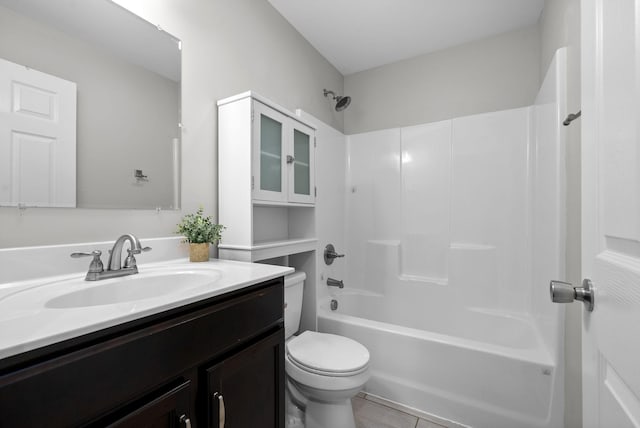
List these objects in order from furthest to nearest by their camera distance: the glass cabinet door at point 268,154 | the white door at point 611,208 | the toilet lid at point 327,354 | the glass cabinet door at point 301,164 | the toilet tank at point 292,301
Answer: the glass cabinet door at point 301,164, the toilet tank at point 292,301, the glass cabinet door at point 268,154, the toilet lid at point 327,354, the white door at point 611,208

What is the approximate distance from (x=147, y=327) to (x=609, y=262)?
0.91 m

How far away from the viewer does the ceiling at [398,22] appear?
189cm

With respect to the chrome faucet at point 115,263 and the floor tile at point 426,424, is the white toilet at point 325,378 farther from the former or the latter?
the chrome faucet at point 115,263

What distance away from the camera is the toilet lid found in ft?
4.17

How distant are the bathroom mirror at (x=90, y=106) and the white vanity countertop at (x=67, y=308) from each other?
11.9 inches

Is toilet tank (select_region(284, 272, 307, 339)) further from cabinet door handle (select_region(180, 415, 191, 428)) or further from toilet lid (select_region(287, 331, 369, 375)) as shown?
cabinet door handle (select_region(180, 415, 191, 428))

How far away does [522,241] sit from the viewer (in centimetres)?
200

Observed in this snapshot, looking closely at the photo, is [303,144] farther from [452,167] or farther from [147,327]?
[147,327]

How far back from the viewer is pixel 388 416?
1548 millimetres

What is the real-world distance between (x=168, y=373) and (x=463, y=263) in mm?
2105

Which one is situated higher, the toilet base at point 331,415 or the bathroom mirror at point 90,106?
the bathroom mirror at point 90,106

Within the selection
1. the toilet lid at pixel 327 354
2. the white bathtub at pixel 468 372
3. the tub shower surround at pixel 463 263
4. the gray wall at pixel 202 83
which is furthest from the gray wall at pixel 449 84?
the toilet lid at pixel 327 354

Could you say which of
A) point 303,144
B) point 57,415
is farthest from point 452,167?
point 57,415

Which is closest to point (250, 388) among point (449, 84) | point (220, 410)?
point (220, 410)
